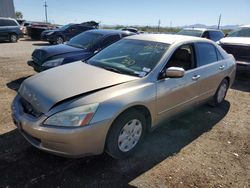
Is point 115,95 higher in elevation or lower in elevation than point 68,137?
higher

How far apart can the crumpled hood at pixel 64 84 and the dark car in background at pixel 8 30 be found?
1597 cm

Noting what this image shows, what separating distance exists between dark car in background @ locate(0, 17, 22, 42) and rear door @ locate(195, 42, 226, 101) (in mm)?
16520

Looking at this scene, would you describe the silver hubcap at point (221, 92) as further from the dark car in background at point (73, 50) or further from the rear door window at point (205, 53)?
the dark car in background at point (73, 50)

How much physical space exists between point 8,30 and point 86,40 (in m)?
12.8

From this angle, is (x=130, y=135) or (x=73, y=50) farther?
(x=73, y=50)

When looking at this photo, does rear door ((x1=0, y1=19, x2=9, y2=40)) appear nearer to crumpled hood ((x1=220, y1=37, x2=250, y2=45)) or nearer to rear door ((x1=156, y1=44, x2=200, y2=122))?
crumpled hood ((x1=220, y1=37, x2=250, y2=45))

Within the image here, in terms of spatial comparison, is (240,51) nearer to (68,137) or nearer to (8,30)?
(68,137)

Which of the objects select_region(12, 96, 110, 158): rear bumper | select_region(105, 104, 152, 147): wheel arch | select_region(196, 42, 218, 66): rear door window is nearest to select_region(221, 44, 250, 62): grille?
select_region(196, 42, 218, 66): rear door window

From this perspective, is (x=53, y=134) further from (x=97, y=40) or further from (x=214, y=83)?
(x=97, y=40)

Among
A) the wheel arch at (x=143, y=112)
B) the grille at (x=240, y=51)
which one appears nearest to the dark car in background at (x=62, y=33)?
the grille at (x=240, y=51)

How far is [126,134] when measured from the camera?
3393 millimetres

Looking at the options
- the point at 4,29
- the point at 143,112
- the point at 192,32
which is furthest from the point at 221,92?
the point at 4,29

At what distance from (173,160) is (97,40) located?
4.79m

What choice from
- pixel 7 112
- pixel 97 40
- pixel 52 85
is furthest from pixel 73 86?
pixel 97 40
